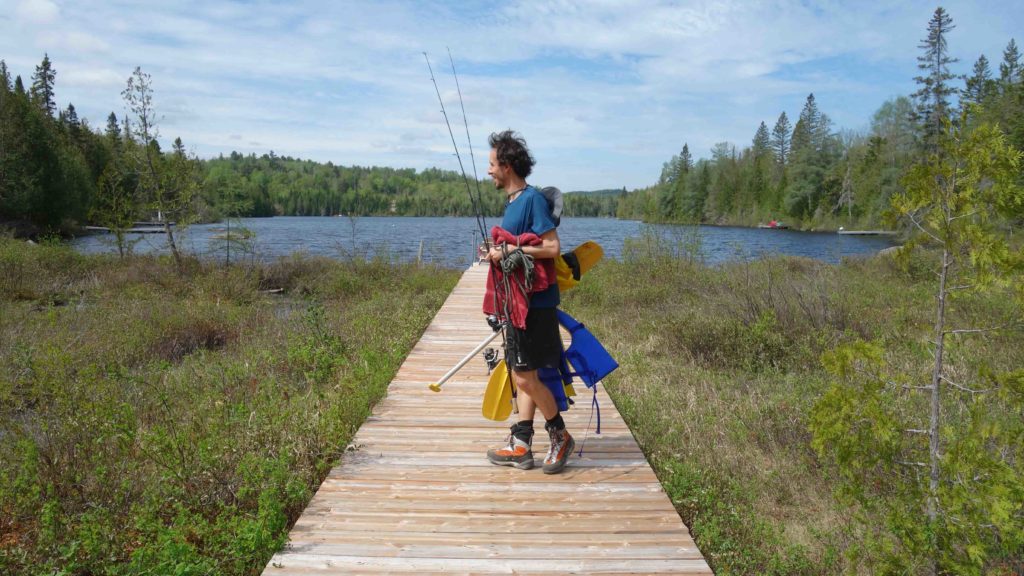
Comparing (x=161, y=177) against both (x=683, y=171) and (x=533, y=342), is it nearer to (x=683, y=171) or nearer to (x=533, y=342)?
(x=533, y=342)

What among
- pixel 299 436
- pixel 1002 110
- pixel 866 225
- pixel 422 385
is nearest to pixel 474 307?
pixel 422 385

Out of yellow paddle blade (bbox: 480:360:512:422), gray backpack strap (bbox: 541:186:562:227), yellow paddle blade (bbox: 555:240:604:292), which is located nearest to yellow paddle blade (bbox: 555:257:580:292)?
yellow paddle blade (bbox: 555:240:604:292)

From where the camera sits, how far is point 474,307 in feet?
34.0

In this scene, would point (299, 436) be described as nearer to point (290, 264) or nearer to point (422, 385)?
point (422, 385)

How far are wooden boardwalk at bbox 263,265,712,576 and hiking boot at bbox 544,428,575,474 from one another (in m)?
0.08

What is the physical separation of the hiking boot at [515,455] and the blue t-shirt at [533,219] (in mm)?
925

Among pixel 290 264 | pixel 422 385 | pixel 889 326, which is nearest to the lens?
pixel 422 385

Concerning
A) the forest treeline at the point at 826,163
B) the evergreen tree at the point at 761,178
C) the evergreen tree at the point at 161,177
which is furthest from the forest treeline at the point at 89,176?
the evergreen tree at the point at 761,178

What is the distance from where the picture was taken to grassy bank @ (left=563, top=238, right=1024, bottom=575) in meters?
3.59

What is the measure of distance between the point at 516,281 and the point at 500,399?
1.00 meters

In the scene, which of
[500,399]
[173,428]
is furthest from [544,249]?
[173,428]

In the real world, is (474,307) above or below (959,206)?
below

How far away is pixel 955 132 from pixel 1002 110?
137ft

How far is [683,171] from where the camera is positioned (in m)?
96.2
